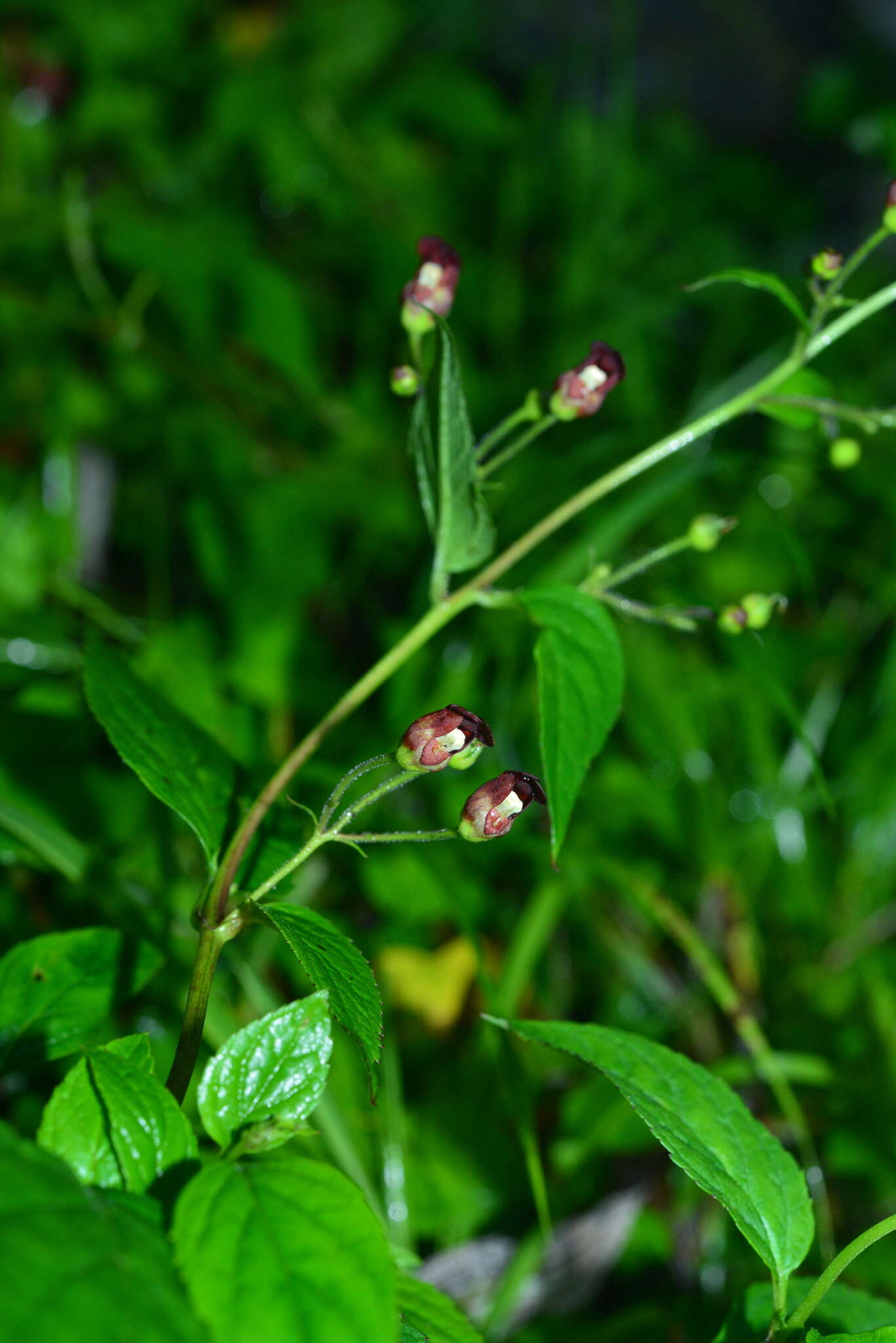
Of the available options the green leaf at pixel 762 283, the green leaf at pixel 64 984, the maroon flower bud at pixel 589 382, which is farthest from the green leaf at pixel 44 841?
the green leaf at pixel 762 283

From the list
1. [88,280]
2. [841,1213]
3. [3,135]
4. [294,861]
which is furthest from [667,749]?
[3,135]

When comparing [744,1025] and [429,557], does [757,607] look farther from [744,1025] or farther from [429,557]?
[429,557]

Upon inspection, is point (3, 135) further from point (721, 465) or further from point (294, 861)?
point (294, 861)

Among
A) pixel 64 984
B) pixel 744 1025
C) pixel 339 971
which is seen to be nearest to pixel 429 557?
pixel 744 1025

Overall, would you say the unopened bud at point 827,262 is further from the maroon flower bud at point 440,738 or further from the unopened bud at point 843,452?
the maroon flower bud at point 440,738

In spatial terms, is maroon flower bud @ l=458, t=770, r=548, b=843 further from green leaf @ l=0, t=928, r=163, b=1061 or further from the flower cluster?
green leaf @ l=0, t=928, r=163, b=1061
